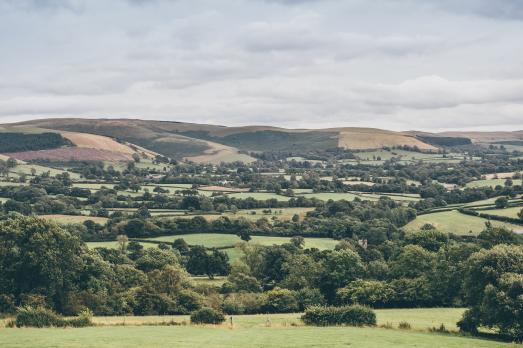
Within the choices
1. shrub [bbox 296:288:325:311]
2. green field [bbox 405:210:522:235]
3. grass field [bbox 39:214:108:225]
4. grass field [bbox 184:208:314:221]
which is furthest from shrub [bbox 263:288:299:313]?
grass field [bbox 39:214:108:225]

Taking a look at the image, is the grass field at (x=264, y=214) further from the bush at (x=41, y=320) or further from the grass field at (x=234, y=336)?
the bush at (x=41, y=320)

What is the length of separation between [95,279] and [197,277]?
92.4ft

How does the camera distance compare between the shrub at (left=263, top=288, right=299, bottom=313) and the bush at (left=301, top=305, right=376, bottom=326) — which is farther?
the shrub at (left=263, top=288, right=299, bottom=313)

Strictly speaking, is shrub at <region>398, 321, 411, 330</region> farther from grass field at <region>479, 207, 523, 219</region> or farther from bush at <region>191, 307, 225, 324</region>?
grass field at <region>479, 207, 523, 219</region>

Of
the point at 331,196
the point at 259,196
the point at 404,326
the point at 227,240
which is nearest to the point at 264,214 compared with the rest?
the point at 259,196

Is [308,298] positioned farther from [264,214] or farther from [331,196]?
[331,196]

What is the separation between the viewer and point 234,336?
171 ft

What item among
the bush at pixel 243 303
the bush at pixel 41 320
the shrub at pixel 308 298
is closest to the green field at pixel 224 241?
the bush at pixel 243 303

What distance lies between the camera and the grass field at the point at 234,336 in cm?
4753

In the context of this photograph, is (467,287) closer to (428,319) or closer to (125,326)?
(428,319)

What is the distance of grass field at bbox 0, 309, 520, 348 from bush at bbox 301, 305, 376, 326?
1.40 metres

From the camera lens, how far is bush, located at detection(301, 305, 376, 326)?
61.4m

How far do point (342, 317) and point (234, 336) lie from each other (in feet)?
42.7

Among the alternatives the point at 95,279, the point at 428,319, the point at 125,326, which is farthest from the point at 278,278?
the point at 125,326
